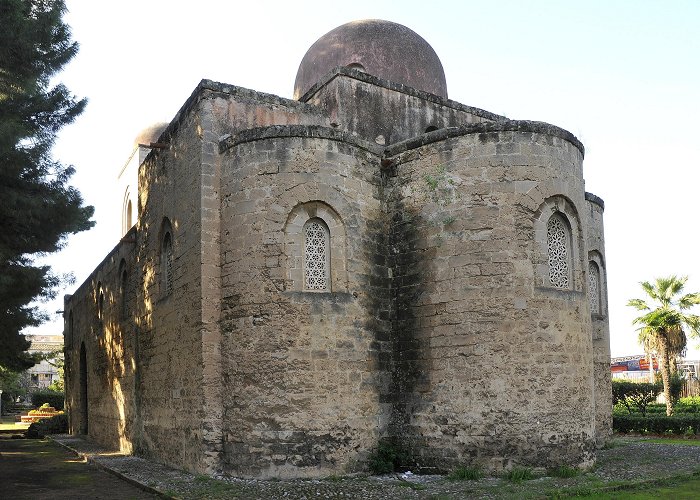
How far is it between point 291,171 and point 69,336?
17459 mm

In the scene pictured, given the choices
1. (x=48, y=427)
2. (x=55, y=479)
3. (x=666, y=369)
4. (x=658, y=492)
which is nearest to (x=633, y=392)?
(x=666, y=369)

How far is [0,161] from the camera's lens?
11.6m

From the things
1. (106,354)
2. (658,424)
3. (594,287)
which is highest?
(594,287)

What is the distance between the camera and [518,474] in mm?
9820

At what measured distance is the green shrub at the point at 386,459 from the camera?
10625 millimetres

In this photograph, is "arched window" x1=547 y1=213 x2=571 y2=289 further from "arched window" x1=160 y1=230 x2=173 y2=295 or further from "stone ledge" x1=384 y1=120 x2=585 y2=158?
"arched window" x1=160 y1=230 x2=173 y2=295

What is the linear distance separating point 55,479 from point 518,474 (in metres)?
7.68

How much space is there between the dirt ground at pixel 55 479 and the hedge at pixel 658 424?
44.3 feet

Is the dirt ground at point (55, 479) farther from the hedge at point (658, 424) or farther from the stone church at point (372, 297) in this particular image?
the hedge at point (658, 424)

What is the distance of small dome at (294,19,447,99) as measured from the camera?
50.2 feet

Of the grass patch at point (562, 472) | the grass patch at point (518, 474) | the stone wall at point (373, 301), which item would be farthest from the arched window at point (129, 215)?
the grass patch at point (562, 472)

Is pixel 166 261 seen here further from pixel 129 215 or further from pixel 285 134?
pixel 129 215

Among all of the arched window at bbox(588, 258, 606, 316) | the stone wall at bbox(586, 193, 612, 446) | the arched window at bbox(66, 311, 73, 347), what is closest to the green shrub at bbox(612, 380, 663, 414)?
the stone wall at bbox(586, 193, 612, 446)

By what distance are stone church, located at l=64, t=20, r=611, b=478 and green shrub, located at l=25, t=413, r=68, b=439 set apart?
12.7 meters
